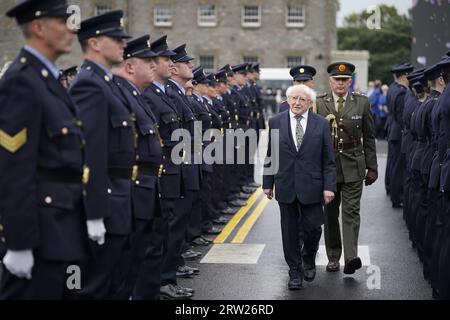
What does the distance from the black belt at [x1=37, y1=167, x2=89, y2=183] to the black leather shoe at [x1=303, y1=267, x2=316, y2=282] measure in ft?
15.3

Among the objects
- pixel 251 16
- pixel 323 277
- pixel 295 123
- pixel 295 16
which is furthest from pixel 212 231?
pixel 251 16

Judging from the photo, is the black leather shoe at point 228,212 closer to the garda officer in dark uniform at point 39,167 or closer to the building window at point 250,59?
the garda officer in dark uniform at point 39,167

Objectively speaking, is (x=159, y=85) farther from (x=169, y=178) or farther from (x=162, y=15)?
(x=162, y=15)

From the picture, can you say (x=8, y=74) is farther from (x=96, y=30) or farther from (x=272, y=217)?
(x=272, y=217)

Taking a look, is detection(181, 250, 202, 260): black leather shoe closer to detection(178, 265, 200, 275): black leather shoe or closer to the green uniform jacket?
detection(178, 265, 200, 275): black leather shoe

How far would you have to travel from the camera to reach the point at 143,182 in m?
7.38

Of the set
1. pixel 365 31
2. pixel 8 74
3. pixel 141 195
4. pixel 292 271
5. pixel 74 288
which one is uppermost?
pixel 8 74

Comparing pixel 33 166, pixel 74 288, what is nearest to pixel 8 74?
pixel 33 166

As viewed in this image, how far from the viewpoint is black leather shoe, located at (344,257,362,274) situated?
32.8 ft

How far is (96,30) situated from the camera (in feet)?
21.4

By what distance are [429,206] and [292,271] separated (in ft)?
5.41

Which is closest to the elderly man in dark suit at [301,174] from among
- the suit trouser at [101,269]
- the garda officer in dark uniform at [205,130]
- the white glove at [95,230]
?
the garda officer in dark uniform at [205,130]

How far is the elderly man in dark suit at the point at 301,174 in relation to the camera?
955 cm

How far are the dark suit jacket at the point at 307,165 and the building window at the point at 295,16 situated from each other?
49626mm
